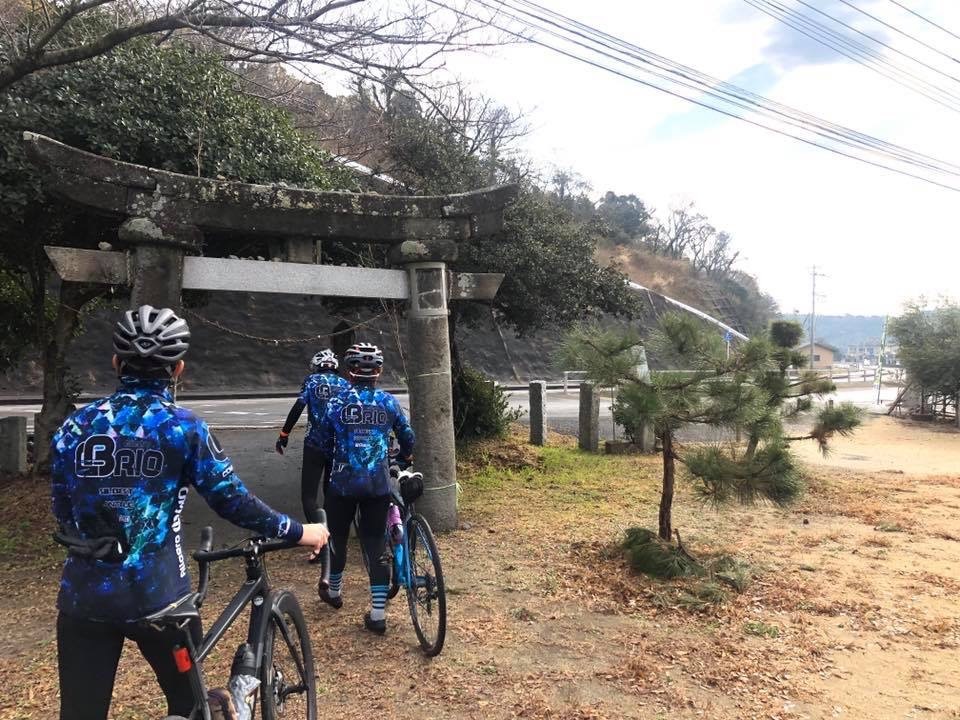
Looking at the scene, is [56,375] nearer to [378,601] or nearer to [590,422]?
[378,601]

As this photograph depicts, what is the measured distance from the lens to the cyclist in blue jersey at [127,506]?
6.11 ft

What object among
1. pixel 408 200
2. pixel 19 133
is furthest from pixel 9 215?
pixel 408 200

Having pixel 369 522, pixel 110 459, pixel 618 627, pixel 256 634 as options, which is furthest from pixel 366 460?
pixel 110 459

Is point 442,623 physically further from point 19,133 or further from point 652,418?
point 19,133

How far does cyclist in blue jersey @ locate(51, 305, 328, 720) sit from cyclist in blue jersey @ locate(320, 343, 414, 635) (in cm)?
190

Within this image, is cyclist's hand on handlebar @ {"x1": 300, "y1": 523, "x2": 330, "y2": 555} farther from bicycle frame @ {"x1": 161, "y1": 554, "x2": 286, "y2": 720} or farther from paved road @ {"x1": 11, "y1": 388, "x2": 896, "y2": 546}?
paved road @ {"x1": 11, "y1": 388, "x2": 896, "y2": 546}

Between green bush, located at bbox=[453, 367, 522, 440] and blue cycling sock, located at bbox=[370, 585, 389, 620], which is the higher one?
green bush, located at bbox=[453, 367, 522, 440]

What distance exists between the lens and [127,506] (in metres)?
1.87

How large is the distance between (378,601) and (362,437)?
984 millimetres

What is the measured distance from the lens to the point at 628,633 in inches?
Answer: 162

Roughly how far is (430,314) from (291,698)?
11.7 feet

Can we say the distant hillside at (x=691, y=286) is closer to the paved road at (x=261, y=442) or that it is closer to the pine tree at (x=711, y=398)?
the paved road at (x=261, y=442)

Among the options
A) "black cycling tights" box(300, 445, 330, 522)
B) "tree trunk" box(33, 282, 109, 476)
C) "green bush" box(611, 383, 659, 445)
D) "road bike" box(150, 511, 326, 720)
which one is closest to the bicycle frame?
"road bike" box(150, 511, 326, 720)

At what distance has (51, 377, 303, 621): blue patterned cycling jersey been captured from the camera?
1.86 metres
